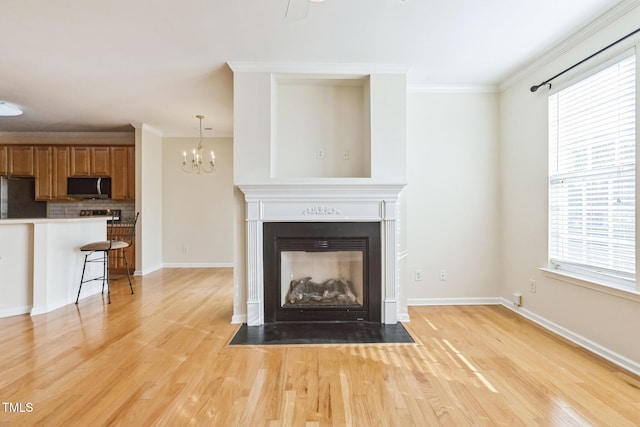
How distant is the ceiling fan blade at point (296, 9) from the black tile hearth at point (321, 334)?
8.12 ft

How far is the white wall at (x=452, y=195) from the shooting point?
3600 millimetres

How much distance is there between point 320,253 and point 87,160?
15.6ft

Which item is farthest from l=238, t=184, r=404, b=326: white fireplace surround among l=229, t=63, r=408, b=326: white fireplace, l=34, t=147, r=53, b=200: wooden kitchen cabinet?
l=34, t=147, r=53, b=200: wooden kitchen cabinet

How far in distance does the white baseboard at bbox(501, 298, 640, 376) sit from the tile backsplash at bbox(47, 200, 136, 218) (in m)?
6.12

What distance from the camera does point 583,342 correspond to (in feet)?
8.24

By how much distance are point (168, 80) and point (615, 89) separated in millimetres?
3992

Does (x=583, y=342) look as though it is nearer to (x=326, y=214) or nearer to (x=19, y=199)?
(x=326, y=214)

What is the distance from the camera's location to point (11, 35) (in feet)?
8.30

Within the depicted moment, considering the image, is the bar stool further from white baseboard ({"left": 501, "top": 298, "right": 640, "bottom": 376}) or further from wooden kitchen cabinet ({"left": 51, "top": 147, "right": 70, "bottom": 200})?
white baseboard ({"left": 501, "top": 298, "right": 640, "bottom": 376})

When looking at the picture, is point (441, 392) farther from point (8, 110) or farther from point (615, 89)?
point (8, 110)

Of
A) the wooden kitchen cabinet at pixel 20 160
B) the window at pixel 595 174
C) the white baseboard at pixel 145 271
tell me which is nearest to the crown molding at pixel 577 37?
the window at pixel 595 174

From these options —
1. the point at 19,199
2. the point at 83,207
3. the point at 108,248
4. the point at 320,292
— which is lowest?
the point at 320,292

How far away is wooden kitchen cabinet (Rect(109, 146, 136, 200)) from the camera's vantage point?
Result: 5.48 meters

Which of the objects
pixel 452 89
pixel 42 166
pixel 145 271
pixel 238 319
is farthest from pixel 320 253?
pixel 42 166
